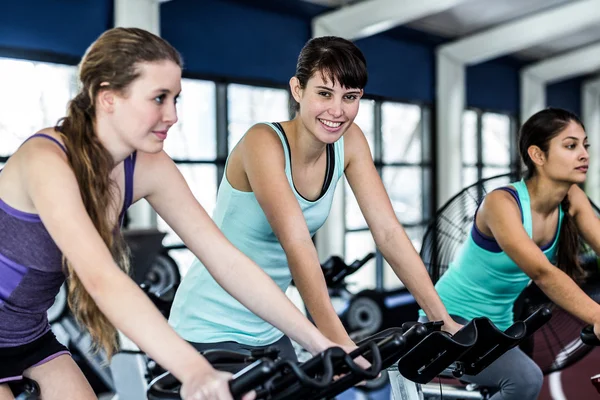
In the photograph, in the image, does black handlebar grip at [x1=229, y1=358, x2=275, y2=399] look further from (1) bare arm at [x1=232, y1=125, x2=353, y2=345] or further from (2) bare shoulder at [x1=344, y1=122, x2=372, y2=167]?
(2) bare shoulder at [x1=344, y1=122, x2=372, y2=167]

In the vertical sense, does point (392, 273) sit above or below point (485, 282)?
below

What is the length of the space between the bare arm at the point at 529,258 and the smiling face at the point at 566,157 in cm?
17

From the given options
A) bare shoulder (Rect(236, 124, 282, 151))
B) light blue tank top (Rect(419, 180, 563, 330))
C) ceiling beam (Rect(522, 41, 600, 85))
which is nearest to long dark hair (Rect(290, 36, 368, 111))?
bare shoulder (Rect(236, 124, 282, 151))

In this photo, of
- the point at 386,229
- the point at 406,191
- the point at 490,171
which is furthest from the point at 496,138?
the point at 386,229

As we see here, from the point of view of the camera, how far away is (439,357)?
138cm

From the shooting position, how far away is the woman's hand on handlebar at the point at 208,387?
102 cm

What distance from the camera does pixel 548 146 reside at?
2.34 metres

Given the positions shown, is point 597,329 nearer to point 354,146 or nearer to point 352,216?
point 354,146

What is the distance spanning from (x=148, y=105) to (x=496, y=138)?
853 cm

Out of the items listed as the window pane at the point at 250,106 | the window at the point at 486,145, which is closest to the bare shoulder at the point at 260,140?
the window pane at the point at 250,106

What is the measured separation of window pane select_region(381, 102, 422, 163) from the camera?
24.3ft

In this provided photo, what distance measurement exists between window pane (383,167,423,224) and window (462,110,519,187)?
734 millimetres

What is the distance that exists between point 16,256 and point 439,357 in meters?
0.75

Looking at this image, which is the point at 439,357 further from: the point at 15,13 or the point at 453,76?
the point at 453,76
